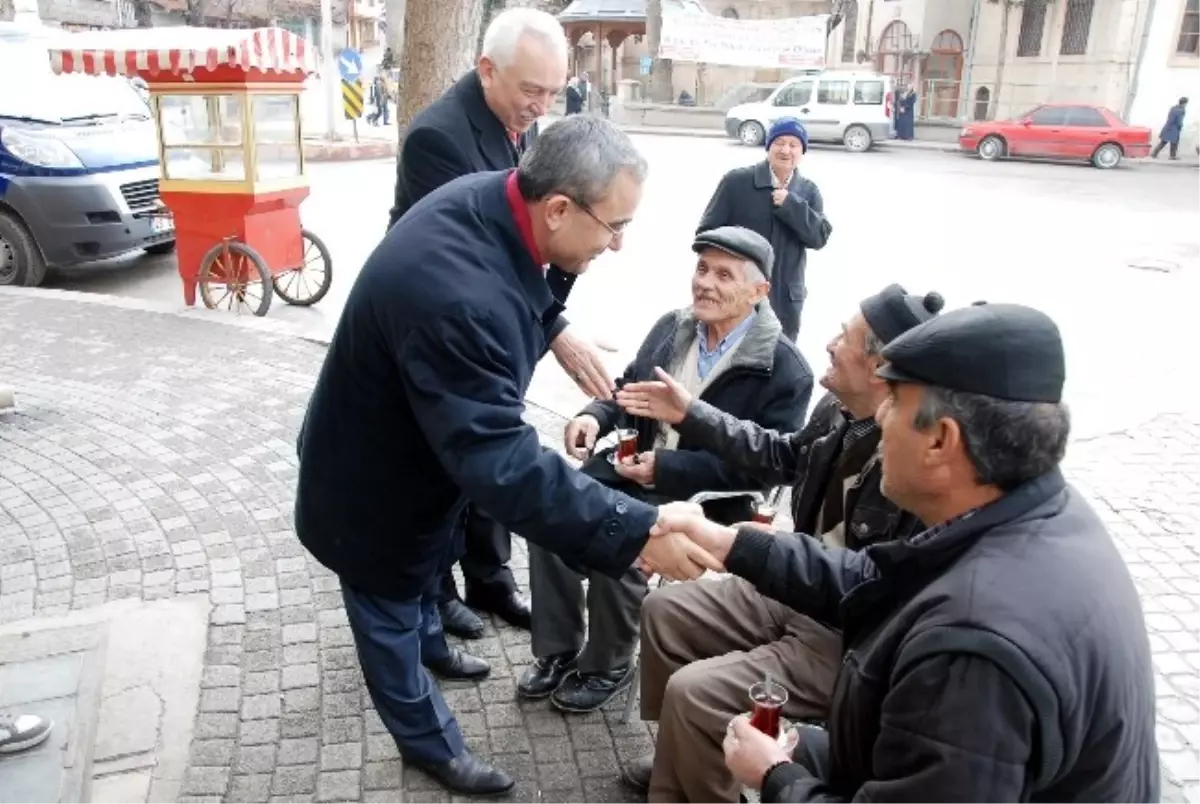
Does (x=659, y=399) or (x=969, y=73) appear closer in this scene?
(x=659, y=399)

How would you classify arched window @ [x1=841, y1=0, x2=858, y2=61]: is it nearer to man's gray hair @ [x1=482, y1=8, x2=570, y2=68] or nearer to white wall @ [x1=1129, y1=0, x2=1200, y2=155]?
white wall @ [x1=1129, y1=0, x2=1200, y2=155]

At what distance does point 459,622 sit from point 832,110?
22436 mm

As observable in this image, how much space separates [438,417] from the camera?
199 cm

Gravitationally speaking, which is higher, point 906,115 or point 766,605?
point 906,115

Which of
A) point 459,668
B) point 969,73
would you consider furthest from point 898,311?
point 969,73

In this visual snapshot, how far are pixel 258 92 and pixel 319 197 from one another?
6.71 meters

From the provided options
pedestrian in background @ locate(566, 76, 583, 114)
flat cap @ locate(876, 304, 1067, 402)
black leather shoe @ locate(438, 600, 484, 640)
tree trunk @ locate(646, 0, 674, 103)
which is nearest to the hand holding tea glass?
flat cap @ locate(876, 304, 1067, 402)

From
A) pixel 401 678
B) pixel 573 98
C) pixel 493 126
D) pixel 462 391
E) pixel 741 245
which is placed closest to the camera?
pixel 462 391

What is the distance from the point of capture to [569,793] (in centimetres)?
264

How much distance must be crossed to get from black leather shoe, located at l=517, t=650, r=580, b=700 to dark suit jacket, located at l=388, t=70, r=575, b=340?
105 centimetres

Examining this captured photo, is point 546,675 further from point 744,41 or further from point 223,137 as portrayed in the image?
point 744,41

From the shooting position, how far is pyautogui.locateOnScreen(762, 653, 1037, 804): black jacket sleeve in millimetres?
1336

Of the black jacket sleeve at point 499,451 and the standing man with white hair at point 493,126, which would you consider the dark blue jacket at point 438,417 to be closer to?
the black jacket sleeve at point 499,451

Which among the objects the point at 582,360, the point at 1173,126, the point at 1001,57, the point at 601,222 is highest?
the point at 1001,57
